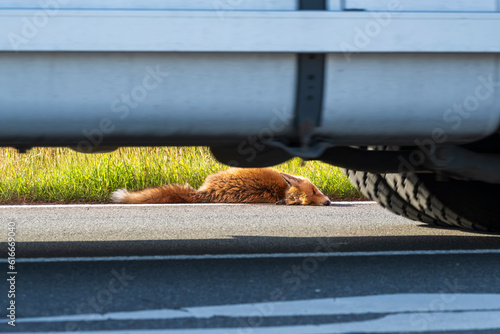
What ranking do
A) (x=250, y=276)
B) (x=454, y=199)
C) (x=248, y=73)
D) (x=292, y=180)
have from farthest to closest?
(x=292, y=180) → (x=454, y=199) → (x=250, y=276) → (x=248, y=73)

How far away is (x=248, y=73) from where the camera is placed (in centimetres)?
406

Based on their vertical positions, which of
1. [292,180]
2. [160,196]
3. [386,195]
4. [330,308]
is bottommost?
[160,196]

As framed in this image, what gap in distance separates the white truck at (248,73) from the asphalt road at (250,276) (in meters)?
0.68

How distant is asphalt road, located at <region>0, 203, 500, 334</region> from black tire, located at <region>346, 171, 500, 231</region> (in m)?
0.14

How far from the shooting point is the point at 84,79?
13.0 ft

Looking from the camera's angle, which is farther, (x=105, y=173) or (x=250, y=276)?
(x=105, y=173)

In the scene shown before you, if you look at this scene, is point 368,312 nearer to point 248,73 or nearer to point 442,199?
point 248,73

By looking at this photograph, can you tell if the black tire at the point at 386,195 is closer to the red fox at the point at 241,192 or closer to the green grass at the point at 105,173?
the red fox at the point at 241,192

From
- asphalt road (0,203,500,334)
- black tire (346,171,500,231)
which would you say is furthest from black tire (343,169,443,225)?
asphalt road (0,203,500,334)

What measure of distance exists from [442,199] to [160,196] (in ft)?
10.5

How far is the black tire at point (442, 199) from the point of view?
5.59 m

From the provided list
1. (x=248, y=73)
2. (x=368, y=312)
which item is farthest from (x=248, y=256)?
(x=368, y=312)

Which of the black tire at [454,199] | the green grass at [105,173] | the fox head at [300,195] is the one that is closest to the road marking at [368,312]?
the black tire at [454,199]

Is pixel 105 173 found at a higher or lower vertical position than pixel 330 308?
lower
